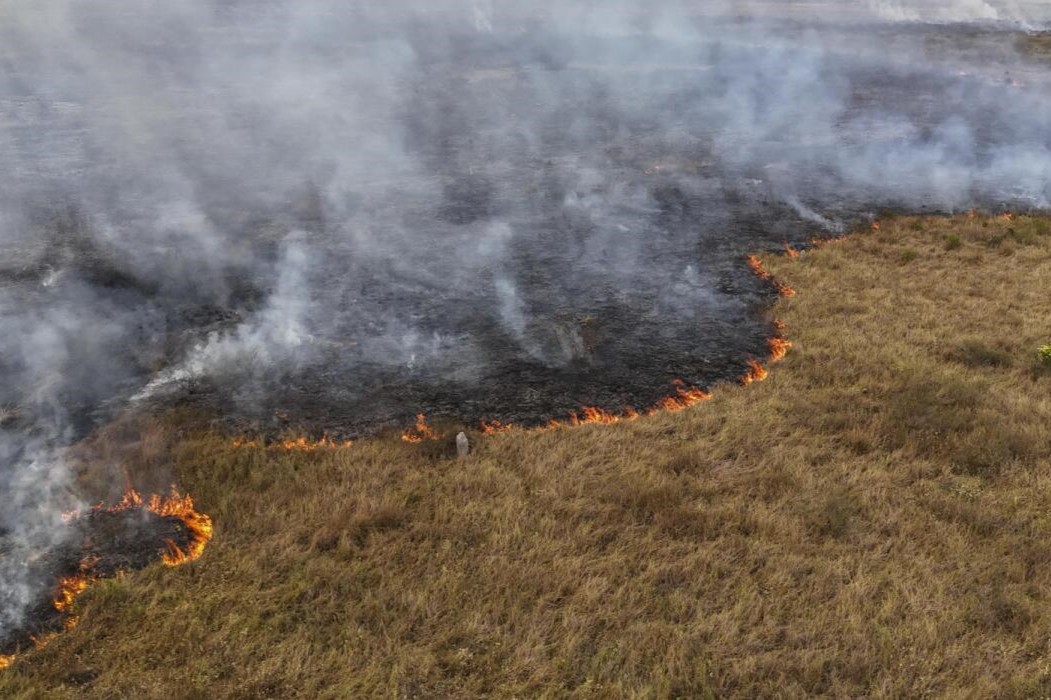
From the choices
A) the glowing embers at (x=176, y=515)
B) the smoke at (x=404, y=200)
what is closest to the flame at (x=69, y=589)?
the glowing embers at (x=176, y=515)

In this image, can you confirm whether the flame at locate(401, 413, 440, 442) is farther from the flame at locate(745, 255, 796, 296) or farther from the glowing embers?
the flame at locate(745, 255, 796, 296)

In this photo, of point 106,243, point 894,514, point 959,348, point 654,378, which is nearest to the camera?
point 894,514

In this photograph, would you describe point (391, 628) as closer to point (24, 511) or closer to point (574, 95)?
point (24, 511)

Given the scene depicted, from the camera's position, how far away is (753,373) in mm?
10297

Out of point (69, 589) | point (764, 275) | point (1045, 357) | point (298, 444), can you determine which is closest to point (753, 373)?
point (764, 275)

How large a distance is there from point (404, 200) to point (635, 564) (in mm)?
10959

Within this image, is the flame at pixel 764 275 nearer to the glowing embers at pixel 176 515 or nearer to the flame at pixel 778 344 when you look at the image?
the flame at pixel 778 344

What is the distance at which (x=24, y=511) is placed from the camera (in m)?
7.00

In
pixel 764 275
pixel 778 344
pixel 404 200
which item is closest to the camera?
pixel 778 344

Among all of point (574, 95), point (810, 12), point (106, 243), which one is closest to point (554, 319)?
point (106, 243)

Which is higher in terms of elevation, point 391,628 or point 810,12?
point 810,12

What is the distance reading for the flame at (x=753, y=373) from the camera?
33.1 feet

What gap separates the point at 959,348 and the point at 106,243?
14.8 meters

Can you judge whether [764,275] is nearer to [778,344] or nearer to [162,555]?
[778,344]
